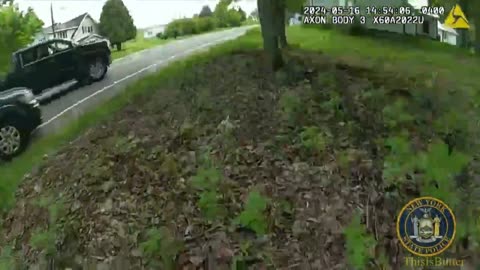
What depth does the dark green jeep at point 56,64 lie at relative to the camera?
3.63 meters

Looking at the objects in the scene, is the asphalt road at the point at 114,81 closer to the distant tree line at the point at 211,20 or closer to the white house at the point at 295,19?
the distant tree line at the point at 211,20

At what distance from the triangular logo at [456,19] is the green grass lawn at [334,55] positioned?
0.17 m

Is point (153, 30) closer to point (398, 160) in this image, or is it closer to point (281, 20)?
point (281, 20)

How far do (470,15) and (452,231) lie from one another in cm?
147

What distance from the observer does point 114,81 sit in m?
3.84

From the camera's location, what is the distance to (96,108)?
3.78 m

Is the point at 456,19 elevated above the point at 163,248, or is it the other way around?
the point at 456,19

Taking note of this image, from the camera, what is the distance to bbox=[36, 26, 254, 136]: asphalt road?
146 inches

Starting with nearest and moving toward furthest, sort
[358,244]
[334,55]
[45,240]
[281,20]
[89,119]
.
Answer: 1. [358,244]
2. [45,240]
3. [89,119]
4. [281,20]
5. [334,55]

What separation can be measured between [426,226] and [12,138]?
272 centimetres

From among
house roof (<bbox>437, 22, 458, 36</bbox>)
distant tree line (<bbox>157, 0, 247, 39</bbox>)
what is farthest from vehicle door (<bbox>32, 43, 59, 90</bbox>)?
house roof (<bbox>437, 22, 458, 36</bbox>)

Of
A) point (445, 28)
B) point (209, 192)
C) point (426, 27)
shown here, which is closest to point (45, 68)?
point (209, 192)

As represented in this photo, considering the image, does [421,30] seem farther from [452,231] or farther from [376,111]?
[452,231]

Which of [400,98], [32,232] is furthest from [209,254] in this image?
[400,98]
